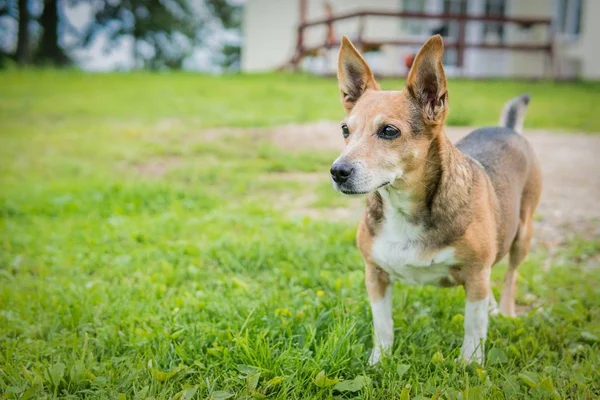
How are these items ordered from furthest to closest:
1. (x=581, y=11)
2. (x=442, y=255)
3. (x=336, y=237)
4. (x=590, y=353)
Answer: (x=581, y=11) < (x=336, y=237) < (x=590, y=353) < (x=442, y=255)

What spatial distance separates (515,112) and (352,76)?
1.76m

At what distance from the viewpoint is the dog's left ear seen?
308 cm

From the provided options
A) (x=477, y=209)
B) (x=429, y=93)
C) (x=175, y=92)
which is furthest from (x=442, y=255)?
(x=175, y=92)

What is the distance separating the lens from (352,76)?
140 inches

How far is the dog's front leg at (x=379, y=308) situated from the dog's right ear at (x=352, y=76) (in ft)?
3.22

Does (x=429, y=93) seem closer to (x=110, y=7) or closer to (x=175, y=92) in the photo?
(x=175, y=92)

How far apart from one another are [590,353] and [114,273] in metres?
3.44

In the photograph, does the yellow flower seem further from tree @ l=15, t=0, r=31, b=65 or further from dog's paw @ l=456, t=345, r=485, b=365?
tree @ l=15, t=0, r=31, b=65

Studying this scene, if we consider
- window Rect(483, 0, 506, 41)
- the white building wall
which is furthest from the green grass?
window Rect(483, 0, 506, 41)

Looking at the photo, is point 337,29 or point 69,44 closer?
point 337,29

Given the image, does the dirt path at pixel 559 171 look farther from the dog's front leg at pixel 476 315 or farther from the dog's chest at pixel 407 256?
the dog's chest at pixel 407 256

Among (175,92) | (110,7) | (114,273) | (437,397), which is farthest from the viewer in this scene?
(110,7)

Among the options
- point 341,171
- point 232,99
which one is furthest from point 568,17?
point 341,171

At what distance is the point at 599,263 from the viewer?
16.6 ft
